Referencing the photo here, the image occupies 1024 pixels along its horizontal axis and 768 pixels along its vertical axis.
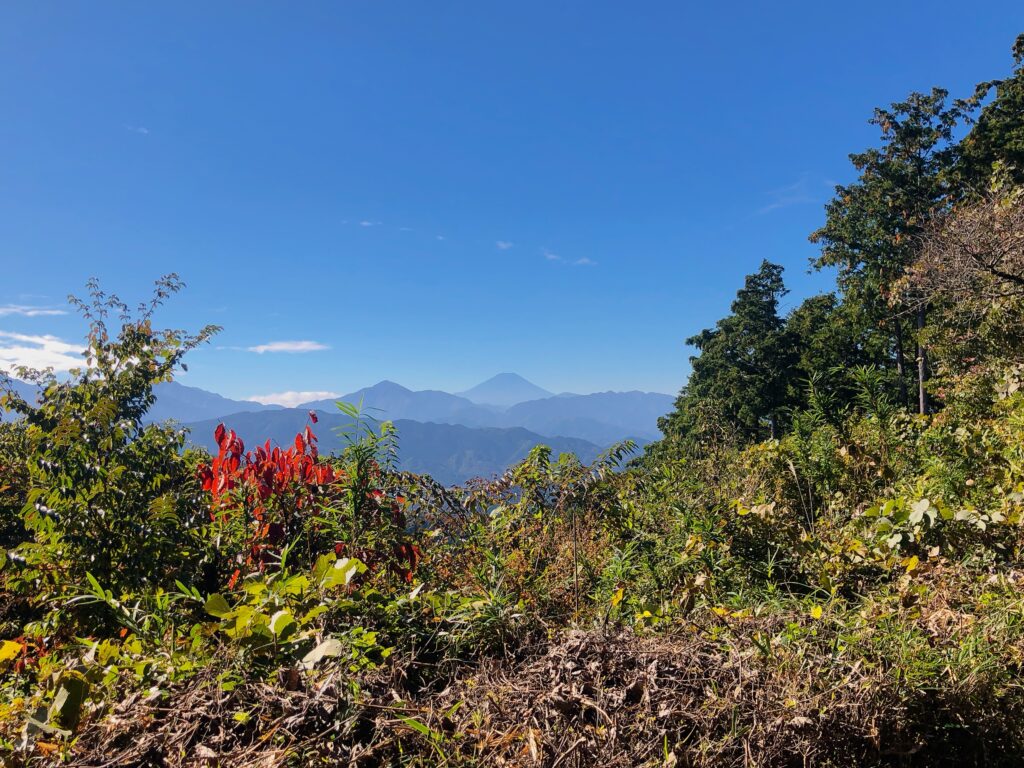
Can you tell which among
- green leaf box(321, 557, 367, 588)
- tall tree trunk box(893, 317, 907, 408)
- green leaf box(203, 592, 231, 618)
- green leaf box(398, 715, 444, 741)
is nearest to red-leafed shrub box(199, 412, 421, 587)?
green leaf box(321, 557, 367, 588)

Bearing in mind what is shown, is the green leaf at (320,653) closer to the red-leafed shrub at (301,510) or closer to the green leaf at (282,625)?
the green leaf at (282,625)

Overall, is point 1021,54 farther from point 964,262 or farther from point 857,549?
point 857,549

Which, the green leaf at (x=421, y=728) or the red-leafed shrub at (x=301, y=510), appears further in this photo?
the red-leafed shrub at (x=301, y=510)

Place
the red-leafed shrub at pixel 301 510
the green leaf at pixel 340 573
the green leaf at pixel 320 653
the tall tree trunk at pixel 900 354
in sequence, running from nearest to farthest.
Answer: the green leaf at pixel 320 653 → the green leaf at pixel 340 573 → the red-leafed shrub at pixel 301 510 → the tall tree trunk at pixel 900 354

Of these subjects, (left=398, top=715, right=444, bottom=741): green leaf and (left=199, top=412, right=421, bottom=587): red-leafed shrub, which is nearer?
(left=398, top=715, right=444, bottom=741): green leaf

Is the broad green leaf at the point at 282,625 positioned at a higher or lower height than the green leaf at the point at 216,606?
lower

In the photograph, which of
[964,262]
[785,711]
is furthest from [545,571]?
[964,262]

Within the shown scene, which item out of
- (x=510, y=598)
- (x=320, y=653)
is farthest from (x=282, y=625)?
(x=510, y=598)

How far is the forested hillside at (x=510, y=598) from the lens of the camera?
138 centimetres

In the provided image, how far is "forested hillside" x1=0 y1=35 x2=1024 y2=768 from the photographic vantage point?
4.52 ft

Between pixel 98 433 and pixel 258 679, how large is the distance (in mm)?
2281

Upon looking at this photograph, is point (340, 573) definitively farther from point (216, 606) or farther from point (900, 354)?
point (900, 354)

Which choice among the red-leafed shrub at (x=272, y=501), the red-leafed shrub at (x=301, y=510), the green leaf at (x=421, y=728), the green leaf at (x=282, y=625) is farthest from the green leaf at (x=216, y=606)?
the red-leafed shrub at (x=272, y=501)

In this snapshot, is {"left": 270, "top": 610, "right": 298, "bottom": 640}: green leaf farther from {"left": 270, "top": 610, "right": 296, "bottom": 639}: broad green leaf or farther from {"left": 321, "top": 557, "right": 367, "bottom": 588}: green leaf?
{"left": 321, "top": 557, "right": 367, "bottom": 588}: green leaf
